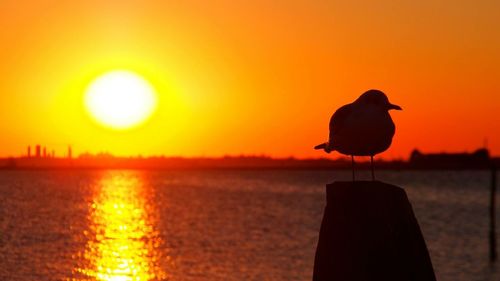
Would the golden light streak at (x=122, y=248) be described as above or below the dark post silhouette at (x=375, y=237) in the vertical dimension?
below

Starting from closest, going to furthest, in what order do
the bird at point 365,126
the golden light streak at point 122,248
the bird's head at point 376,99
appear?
the bird at point 365,126 < the bird's head at point 376,99 < the golden light streak at point 122,248

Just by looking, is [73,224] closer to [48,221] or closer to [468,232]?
[48,221]

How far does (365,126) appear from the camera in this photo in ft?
49.2

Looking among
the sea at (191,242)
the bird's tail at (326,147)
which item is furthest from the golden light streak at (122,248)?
the bird's tail at (326,147)

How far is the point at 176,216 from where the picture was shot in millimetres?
96875

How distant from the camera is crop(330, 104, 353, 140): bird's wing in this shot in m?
15.3

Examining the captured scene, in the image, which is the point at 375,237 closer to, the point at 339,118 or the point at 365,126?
the point at 365,126

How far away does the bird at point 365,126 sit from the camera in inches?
592

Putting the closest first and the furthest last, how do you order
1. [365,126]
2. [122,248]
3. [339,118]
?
[365,126] → [339,118] → [122,248]

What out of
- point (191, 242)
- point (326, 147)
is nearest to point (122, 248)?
point (191, 242)

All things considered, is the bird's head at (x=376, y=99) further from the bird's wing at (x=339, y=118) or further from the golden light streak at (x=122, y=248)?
the golden light streak at (x=122, y=248)

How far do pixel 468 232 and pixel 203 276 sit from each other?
119ft

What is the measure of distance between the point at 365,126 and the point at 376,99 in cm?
55

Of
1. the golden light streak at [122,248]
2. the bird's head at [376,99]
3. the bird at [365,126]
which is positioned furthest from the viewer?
the golden light streak at [122,248]
